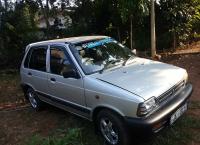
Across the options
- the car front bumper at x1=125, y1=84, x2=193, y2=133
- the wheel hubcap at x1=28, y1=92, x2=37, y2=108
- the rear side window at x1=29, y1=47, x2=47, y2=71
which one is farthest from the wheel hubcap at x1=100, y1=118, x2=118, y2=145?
the wheel hubcap at x1=28, y1=92, x2=37, y2=108

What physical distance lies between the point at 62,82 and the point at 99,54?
863 mm

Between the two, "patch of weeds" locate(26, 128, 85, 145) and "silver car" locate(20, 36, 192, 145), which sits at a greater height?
"silver car" locate(20, 36, 192, 145)

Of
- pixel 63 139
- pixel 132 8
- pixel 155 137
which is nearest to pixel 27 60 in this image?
pixel 63 139

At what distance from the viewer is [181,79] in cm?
553

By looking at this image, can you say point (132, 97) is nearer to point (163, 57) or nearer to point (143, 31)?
point (163, 57)

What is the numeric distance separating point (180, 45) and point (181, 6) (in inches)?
69.1

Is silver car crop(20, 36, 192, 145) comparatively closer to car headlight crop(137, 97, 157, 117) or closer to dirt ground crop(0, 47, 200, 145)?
car headlight crop(137, 97, 157, 117)

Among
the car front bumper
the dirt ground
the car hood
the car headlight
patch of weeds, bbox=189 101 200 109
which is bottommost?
the dirt ground

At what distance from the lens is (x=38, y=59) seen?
7.05 m

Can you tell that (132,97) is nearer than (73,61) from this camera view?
Yes

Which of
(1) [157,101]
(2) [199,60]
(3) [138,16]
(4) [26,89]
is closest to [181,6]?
(3) [138,16]

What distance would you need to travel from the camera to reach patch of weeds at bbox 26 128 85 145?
551 centimetres

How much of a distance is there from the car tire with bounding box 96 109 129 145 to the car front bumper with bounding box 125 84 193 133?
0.61 ft

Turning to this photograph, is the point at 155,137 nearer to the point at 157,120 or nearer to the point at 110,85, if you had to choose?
the point at 157,120
